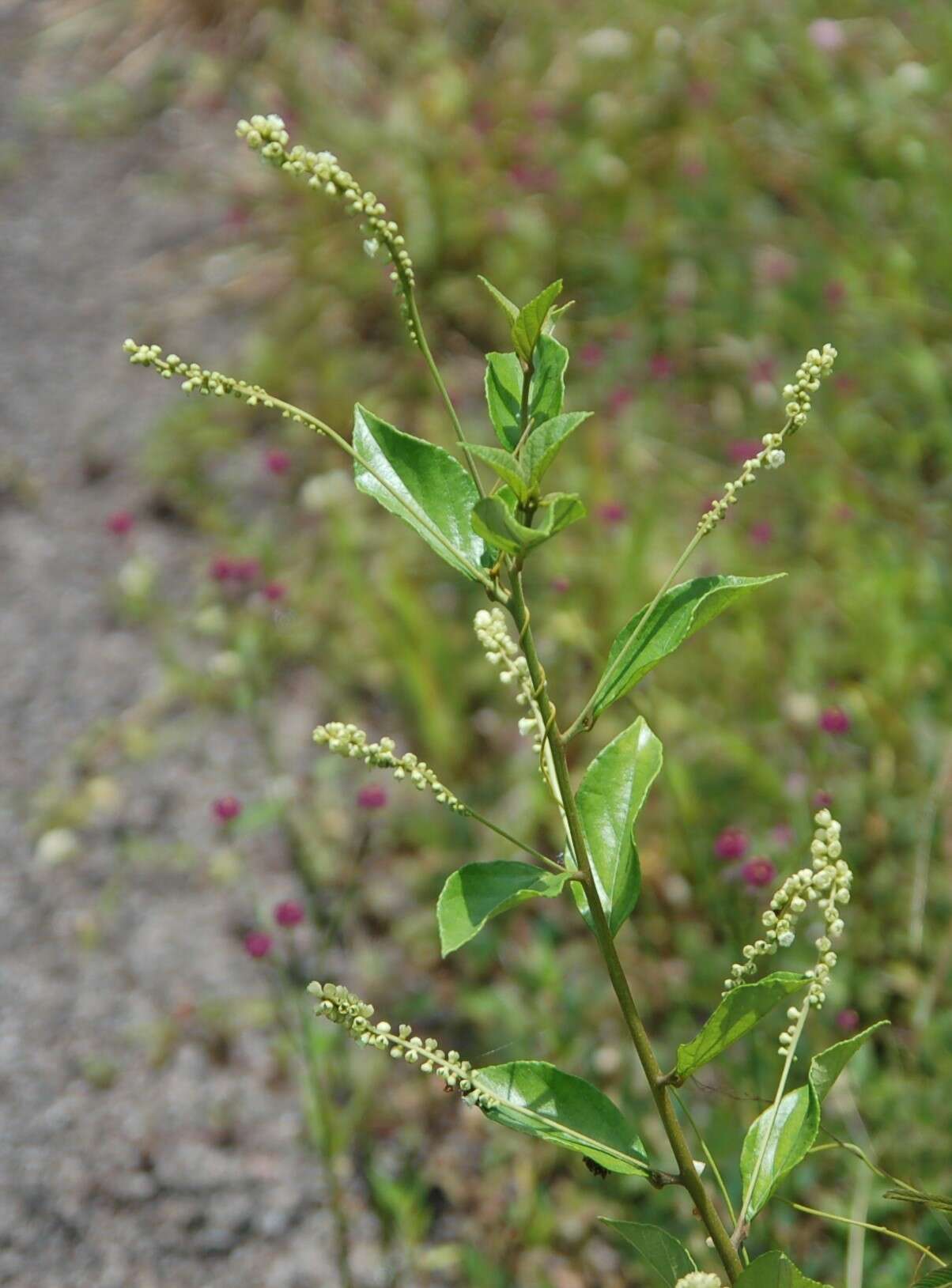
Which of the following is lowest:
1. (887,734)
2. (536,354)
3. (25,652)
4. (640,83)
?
(25,652)

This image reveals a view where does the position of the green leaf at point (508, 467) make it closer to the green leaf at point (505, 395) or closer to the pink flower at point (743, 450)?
the green leaf at point (505, 395)

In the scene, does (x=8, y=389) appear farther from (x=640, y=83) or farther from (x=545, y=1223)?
(x=545, y=1223)

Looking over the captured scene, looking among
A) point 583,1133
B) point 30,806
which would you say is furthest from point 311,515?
point 583,1133

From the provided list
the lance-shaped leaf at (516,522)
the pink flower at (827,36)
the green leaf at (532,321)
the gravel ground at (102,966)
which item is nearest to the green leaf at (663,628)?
the lance-shaped leaf at (516,522)

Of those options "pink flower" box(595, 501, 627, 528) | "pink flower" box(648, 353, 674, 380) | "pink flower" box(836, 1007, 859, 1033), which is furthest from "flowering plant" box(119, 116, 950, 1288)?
"pink flower" box(648, 353, 674, 380)

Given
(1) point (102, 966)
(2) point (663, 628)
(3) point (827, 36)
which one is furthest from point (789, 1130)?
(3) point (827, 36)

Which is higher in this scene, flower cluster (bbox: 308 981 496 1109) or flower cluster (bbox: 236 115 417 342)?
flower cluster (bbox: 236 115 417 342)

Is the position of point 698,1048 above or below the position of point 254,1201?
above

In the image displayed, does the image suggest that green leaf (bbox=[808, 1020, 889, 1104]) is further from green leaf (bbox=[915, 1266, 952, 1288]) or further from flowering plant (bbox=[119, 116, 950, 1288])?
green leaf (bbox=[915, 1266, 952, 1288])
